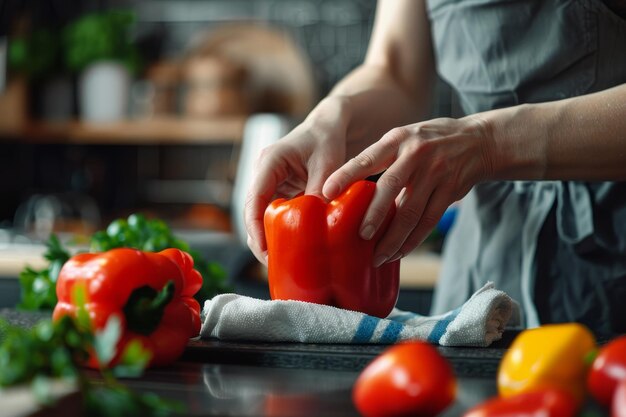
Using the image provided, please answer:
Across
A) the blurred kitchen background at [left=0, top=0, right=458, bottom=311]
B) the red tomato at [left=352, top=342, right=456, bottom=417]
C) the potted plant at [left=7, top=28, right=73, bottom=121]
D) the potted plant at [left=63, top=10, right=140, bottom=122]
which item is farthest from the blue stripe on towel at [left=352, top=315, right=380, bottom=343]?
the potted plant at [left=7, top=28, right=73, bottom=121]

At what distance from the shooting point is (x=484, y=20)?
1435mm

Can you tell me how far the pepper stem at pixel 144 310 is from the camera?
0.85 m

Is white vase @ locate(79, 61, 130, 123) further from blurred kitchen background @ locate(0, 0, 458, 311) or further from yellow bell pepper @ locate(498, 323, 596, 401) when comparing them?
yellow bell pepper @ locate(498, 323, 596, 401)

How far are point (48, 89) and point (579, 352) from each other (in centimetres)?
331

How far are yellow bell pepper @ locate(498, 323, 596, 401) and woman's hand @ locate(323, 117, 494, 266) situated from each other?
0.34 m

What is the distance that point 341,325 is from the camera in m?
0.97

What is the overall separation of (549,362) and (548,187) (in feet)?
2.71

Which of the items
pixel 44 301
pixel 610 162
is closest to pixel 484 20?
pixel 610 162

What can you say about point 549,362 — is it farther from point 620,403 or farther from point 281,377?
point 281,377

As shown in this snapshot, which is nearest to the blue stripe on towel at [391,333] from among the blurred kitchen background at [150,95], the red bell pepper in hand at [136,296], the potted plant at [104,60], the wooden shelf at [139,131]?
the red bell pepper in hand at [136,296]

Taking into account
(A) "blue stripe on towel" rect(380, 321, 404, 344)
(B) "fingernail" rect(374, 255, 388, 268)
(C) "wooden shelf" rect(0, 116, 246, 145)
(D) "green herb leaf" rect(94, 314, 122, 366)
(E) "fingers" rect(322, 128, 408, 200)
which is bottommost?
(C) "wooden shelf" rect(0, 116, 246, 145)

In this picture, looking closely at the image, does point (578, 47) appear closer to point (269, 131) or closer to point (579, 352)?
point (579, 352)

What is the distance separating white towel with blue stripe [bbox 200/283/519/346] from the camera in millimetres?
965

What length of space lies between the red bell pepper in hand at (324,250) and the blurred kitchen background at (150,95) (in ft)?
6.95
